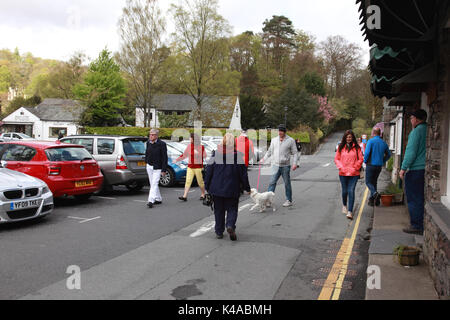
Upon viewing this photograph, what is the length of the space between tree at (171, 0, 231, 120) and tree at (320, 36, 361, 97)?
88.5 feet

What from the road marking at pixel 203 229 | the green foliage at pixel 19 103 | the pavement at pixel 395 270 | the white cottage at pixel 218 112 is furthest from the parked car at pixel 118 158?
the green foliage at pixel 19 103

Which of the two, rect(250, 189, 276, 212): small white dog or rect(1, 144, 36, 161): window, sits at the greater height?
rect(1, 144, 36, 161): window

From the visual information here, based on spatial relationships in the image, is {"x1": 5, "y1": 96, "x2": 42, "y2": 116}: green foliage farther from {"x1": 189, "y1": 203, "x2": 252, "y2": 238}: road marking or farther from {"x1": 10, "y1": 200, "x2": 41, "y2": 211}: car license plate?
{"x1": 189, "y1": 203, "x2": 252, "y2": 238}: road marking

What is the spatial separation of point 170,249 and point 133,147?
647 centimetres

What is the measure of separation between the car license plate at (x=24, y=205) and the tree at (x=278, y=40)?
224 ft

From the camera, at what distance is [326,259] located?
5.98m

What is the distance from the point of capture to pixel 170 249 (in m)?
6.38

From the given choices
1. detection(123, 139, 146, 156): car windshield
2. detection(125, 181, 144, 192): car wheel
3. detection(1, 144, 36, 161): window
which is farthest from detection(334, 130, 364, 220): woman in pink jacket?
detection(1, 144, 36, 161): window

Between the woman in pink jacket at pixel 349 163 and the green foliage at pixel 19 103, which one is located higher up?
the green foliage at pixel 19 103

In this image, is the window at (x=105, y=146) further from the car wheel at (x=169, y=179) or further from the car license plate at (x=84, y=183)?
the car wheel at (x=169, y=179)

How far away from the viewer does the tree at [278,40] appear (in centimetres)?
7325

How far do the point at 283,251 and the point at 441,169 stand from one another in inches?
100

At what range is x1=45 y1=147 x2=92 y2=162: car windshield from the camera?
9.73 meters

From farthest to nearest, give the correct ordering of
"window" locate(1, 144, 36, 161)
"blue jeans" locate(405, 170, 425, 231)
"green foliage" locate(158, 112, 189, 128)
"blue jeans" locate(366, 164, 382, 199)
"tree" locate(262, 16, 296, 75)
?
"tree" locate(262, 16, 296, 75) → "green foliage" locate(158, 112, 189, 128) → "blue jeans" locate(366, 164, 382, 199) → "window" locate(1, 144, 36, 161) → "blue jeans" locate(405, 170, 425, 231)
